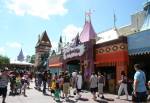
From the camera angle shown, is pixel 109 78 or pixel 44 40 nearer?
pixel 109 78

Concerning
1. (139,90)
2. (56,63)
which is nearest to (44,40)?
(56,63)

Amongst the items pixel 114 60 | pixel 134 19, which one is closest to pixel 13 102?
pixel 114 60

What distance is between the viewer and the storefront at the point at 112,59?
20.4 meters

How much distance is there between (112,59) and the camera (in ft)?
71.1

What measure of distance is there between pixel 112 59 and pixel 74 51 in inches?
272

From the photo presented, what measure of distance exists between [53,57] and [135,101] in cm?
3238

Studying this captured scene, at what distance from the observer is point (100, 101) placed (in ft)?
55.1

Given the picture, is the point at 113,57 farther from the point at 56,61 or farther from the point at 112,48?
the point at 56,61

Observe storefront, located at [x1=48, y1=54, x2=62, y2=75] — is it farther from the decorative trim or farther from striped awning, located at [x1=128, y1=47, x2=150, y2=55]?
striped awning, located at [x1=128, y1=47, x2=150, y2=55]

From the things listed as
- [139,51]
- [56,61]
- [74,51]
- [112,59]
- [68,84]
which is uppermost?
[56,61]

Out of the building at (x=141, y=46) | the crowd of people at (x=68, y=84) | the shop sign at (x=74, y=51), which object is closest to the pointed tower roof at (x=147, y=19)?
the building at (x=141, y=46)

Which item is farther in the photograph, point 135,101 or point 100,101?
point 100,101

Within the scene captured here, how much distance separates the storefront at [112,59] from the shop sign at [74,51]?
223 centimetres

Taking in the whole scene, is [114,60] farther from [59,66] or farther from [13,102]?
[59,66]
